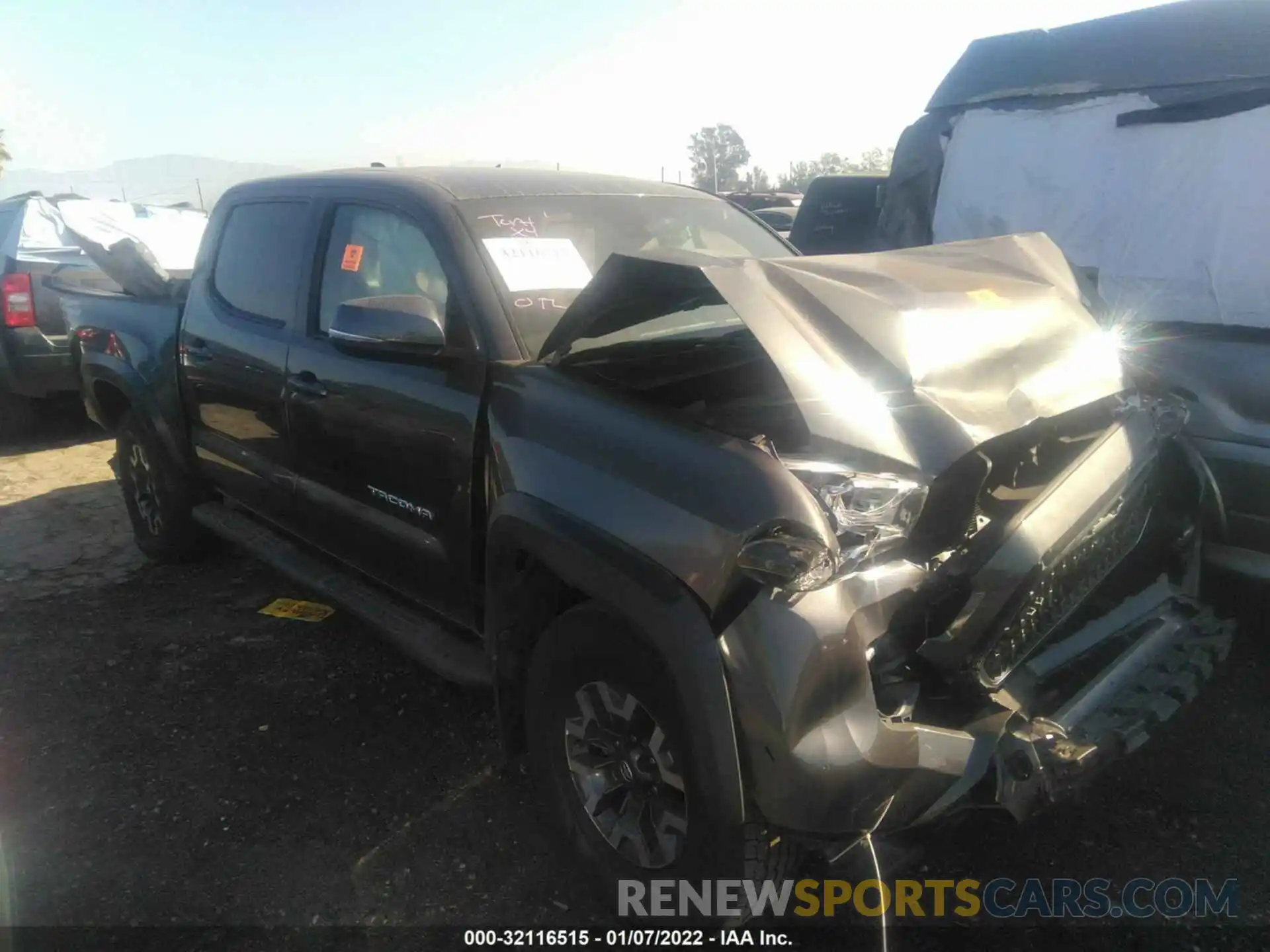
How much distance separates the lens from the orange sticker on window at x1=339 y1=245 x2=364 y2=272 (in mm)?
3301

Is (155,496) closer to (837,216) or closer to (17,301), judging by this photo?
(17,301)

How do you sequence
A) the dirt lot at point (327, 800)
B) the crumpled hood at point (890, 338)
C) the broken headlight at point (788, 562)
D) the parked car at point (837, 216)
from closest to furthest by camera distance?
the broken headlight at point (788, 562), the crumpled hood at point (890, 338), the dirt lot at point (327, 800), the parked car at point (837, 216)

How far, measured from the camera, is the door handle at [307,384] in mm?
3268

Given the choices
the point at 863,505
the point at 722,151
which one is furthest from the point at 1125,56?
the point at 722,151

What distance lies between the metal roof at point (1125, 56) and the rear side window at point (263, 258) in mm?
4021

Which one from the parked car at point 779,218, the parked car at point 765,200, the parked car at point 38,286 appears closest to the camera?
the parked car at point 38,286

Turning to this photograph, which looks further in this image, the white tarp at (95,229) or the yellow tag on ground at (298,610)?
the white tarp at (95,229)

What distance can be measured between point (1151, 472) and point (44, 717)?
3916 mm

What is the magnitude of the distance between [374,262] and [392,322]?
75 centimetres

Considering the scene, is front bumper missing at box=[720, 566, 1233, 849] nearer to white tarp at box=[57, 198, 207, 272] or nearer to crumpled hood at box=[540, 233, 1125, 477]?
crumpled hood at box=[540, 233, 1125, 477]

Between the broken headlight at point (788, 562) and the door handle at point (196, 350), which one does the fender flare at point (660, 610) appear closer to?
the broken headlight at point (788, 562)

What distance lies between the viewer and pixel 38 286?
7145mm

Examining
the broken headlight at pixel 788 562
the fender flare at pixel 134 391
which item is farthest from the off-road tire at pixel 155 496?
the broken headlight at pixel 788 562

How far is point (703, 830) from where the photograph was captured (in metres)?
1.98
